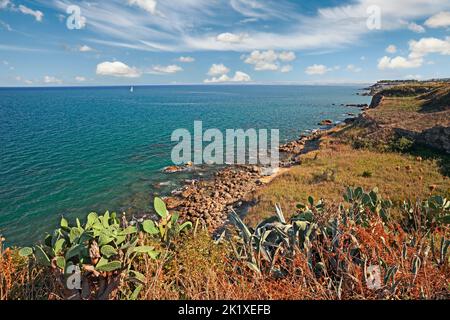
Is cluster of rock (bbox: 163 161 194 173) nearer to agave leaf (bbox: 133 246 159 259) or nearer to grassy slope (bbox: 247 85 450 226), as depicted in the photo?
grassy slope (bbox: 247 85 450 226)

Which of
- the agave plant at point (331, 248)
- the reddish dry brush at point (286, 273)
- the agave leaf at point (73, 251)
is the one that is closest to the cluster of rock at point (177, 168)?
the agave plant at point (331, 248)

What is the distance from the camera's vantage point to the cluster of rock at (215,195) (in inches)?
868

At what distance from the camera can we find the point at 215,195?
84.8 ft

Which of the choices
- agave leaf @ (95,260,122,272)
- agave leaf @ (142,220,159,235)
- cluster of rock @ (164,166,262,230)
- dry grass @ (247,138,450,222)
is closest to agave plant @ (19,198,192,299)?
agave leaf @ (95,260,122,272)

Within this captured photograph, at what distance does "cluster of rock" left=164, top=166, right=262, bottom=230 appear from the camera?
2205cm

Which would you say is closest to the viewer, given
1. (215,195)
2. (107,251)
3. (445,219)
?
(107,251)

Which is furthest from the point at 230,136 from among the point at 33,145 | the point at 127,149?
the point at 33,145

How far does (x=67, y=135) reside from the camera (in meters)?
55.2

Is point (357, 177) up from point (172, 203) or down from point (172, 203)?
up

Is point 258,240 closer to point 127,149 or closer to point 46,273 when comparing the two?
point 46,273

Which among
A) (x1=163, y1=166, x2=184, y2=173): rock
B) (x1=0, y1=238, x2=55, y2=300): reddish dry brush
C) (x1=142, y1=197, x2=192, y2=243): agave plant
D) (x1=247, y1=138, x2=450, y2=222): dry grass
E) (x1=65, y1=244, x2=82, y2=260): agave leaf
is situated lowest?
(x1=163, y1=166, x2=184, y2=173): rock

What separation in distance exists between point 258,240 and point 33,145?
50008mm

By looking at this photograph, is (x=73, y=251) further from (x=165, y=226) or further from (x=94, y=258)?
(x=165, y=226)

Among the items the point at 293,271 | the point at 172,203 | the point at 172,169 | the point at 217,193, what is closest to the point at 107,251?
the point at 293,271
